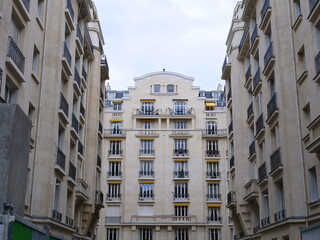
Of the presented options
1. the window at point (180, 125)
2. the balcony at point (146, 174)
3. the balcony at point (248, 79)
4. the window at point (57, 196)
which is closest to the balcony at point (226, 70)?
the balcony at point (248, 79)

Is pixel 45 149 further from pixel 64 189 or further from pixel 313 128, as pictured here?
pixel 313 128

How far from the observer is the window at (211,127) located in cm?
6278

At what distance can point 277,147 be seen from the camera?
26.1m

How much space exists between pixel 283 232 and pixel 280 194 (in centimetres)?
239

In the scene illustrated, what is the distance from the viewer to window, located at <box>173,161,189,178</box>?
60938mm

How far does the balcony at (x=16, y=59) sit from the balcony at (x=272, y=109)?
1287cm

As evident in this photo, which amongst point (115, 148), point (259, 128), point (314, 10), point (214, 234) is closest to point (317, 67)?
point (314, 10)

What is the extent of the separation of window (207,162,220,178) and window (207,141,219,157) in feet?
3.81

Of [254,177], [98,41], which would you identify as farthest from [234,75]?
[98,41]

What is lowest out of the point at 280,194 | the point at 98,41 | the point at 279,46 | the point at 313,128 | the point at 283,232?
the point at 283,232

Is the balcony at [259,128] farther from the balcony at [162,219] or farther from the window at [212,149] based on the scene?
the window at [212,149]

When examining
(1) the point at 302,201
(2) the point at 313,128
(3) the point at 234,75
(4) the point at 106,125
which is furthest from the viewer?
(4) the point at 106,125

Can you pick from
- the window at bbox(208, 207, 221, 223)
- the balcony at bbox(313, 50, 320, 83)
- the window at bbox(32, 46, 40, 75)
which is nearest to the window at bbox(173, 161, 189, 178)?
the window at bbox(208, 207, 221, 223)

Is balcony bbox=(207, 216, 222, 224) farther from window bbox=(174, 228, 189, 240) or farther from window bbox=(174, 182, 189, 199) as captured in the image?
window bbox=(174, 182, 189, 199)
